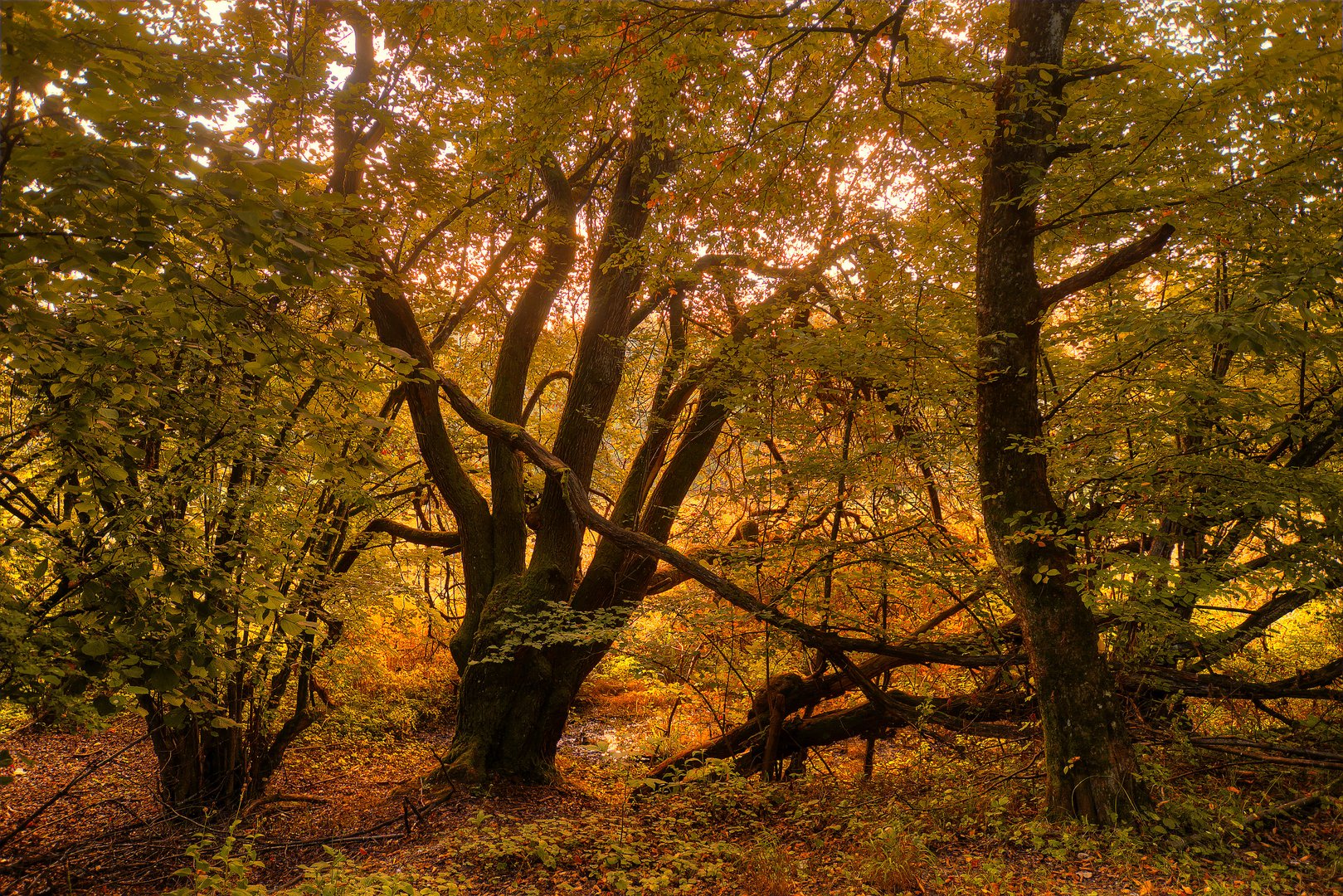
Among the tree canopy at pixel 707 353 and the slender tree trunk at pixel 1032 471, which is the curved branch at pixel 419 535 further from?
the slender tree trunk at pixel 1032 471

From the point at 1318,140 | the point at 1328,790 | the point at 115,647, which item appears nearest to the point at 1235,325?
the point at 1318,140

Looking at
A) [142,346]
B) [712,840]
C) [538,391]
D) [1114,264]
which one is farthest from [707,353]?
[142,346]

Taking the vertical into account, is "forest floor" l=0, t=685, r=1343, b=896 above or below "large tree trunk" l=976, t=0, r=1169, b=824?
below

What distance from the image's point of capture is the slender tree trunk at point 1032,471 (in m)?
4.47

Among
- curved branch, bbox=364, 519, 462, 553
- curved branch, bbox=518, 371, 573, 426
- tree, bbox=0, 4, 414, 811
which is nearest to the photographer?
tree, bbox=0, 4, 414, 811

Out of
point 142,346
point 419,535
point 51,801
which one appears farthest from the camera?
point 419,535

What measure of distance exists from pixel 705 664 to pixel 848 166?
532 centimetres

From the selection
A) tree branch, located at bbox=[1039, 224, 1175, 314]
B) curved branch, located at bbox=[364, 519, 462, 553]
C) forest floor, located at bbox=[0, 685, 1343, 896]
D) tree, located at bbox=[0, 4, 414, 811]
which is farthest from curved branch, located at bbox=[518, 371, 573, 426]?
tree branch, located at bbox=[1039, 224, 1175, 314]

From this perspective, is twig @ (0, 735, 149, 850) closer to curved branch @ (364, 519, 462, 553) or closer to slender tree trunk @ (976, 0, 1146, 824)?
curved branch @ (364, 519, 462, 553)

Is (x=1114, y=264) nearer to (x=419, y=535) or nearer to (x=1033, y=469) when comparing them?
(x=1033, y=469)

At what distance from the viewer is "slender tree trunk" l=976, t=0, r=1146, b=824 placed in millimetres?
4473

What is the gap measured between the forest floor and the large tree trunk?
1.35ft

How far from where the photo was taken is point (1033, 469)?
4.69 meters

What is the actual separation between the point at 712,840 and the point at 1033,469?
11.9 ft
